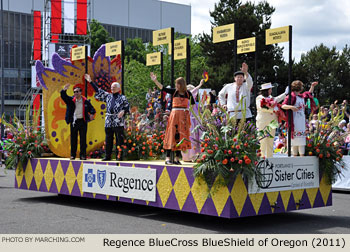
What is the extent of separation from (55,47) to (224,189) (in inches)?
1086

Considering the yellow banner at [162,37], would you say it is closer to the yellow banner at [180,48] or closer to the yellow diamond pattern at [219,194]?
the yellow banner at [180,48]

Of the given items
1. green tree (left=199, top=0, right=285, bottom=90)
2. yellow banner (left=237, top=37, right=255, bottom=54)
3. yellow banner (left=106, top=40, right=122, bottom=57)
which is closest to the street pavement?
yellow banner (left=237, top=37, right=255, bottom=54)

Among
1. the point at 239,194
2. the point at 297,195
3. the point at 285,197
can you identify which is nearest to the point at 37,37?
the point at 297,195

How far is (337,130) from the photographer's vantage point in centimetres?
903

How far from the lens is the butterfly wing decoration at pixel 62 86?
11828mm

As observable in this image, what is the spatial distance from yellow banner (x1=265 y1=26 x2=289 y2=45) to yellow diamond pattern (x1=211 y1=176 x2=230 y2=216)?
9.29 ft

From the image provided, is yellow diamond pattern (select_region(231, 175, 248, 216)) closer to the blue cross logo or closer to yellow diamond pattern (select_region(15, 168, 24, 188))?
the blue cross logo

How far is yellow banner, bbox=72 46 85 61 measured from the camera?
11.5m

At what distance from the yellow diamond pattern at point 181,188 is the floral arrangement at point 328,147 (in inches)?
96.1

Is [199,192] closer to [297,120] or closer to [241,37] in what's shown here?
[297,120]

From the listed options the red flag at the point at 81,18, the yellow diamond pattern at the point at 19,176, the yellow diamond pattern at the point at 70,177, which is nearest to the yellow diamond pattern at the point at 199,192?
the yellow diamond pattern at the point at 70,177

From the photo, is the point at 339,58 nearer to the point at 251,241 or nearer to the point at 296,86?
the point at 296,86

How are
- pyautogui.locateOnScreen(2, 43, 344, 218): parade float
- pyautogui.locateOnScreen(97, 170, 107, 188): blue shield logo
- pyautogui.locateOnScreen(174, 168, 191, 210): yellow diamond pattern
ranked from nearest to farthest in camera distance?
1. pyautogui.locateOnScreen(2, 43, 344, 218): parade float
2. pyautogui.locateOnScreen(174, 168, 191, 210): yellow diamond pattern
3. pyautogui.locateOnScreen(97, 170, 107, 188): blue shield logo

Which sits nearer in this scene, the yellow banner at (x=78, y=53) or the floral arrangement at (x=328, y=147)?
the floral arrangement at (x=328, y=147)
